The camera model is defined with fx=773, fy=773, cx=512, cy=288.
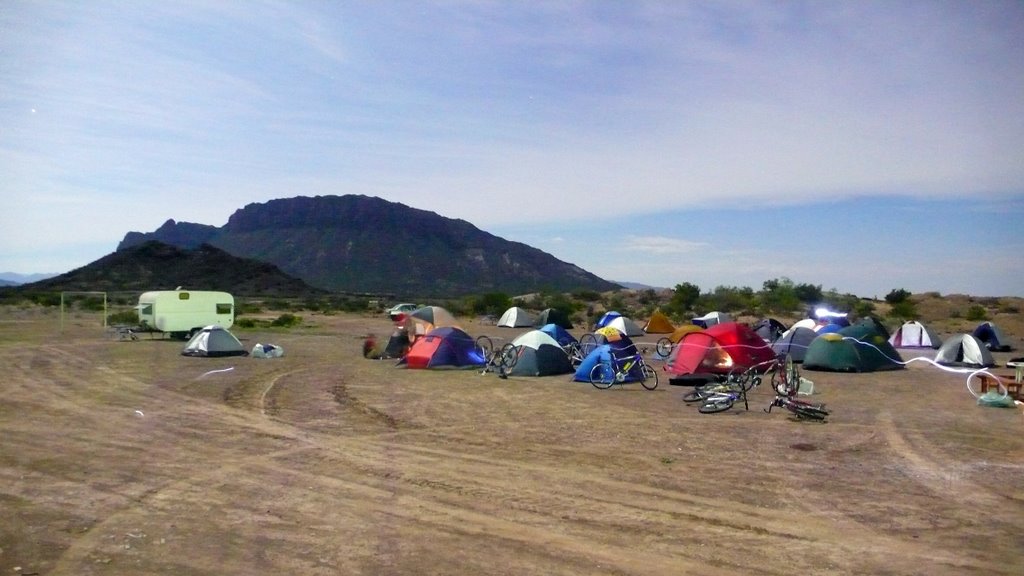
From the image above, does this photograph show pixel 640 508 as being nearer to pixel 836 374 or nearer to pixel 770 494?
pixel 770 494

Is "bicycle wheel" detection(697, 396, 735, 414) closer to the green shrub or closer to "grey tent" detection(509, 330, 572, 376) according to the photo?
"grey tent" detection(509, 330, 572, 376)

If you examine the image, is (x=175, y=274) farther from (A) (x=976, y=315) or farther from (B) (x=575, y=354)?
(A) (x=976, y=315)

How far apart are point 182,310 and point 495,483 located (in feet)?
84.7

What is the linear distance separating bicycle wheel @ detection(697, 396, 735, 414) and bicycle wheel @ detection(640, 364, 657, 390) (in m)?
3.21

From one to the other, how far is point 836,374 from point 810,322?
658cm

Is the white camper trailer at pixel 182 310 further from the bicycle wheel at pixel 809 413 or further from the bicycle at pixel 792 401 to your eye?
the bicycle wheel at pixel 809 413

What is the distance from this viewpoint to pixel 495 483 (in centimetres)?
890

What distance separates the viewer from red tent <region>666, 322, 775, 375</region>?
18.3 m

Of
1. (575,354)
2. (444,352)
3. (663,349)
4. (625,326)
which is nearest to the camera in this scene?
(444,352)

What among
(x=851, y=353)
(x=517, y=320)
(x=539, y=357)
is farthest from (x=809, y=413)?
(x=517, y=320)

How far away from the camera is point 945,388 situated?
1794 centimetres

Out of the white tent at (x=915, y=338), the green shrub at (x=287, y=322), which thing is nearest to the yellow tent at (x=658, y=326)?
the white tent at (x=915, y=338)

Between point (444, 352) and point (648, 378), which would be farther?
point (444, 352)

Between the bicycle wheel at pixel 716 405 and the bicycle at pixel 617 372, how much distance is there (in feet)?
10.5
